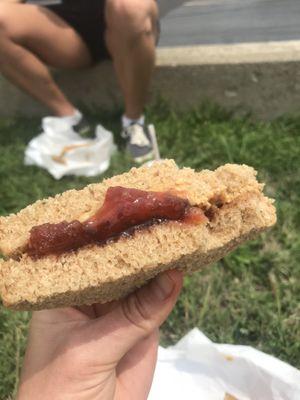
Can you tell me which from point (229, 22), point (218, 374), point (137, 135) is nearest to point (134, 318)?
point (218, 374)

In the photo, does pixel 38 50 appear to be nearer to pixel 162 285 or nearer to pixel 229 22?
pixel 229 22

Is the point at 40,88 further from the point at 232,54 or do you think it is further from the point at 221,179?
the point at 221,179

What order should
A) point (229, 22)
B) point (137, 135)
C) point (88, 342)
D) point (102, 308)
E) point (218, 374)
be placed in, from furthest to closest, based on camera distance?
point (229, 22) < point (137, 135) < point (218, 374) < point (102, 308) < point (88, 342)

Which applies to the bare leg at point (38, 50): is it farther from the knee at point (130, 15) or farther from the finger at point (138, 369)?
the finger at point (138, 369)

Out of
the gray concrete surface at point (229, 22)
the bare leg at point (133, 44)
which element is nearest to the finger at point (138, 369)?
the bare leg at point (133, 44)

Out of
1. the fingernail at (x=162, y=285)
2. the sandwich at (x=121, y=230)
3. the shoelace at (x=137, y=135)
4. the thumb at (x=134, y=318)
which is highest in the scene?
the sandwich at (x=121, y=230)

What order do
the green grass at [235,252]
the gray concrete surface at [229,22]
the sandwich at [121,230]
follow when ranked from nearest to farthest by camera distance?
the sandwich at [121,230], the green grass at [235,252], the gray concrete surface at [229,22]
